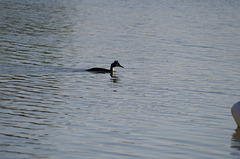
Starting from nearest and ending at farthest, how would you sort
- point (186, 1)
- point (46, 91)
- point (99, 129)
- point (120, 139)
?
point (120, 139) < point (99, 129) < point (46, 91) < point (186, 1)

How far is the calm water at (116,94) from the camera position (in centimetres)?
923

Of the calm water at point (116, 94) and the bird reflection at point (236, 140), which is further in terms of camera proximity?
the bird reflection at point (236, 140)

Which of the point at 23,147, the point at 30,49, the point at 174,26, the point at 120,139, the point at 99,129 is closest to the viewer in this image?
the point at 23,147

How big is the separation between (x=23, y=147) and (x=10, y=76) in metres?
7.85

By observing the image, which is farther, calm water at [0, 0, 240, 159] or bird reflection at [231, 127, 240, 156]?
bird reflection at [231, 127, 240, 156]

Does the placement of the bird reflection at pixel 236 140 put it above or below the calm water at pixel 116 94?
below

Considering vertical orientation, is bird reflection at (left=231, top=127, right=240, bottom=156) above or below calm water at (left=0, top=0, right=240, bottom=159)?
below

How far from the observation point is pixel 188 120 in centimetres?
1166

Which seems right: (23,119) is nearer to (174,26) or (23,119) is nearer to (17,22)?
(17,22)

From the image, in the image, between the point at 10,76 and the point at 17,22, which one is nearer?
the point at 10,76

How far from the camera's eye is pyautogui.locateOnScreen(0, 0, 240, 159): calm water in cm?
923

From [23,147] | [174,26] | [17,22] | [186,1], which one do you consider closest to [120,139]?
[23,147]

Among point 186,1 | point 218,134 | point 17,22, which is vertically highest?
point 186,1

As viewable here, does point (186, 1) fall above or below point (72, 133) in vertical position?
above
